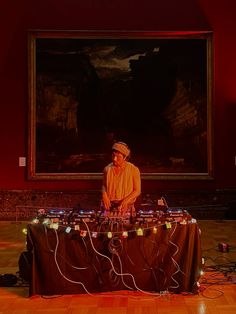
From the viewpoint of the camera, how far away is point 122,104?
8180mm

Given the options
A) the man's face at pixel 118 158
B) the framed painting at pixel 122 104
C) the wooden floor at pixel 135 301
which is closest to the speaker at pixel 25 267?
the wooden floor at pixel 135 301

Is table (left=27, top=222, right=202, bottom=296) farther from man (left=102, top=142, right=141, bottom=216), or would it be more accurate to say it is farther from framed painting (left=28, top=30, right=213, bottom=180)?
framed painting (left=28, top=30, right=213, bottom=180)

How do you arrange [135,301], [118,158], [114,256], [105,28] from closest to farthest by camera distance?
1. [135,301]
2. [114,256]
3. [118,158]
4. [105,28]

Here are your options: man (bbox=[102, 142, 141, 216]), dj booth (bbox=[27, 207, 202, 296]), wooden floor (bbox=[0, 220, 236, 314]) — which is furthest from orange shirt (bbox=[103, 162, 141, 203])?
wooden floor (bbox=[0, 220, 236, 314])

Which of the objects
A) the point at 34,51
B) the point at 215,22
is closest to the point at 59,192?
the point at 34,51

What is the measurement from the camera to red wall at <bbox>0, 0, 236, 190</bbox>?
813 centimetres

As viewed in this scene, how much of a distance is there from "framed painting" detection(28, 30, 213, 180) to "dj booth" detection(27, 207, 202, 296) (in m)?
3.94

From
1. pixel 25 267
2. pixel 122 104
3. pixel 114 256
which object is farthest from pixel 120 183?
pixel 122 104

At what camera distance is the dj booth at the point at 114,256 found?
4203 millimetres

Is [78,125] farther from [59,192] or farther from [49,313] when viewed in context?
[49,313]

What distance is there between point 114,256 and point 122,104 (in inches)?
171

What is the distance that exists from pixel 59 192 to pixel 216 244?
3.01m

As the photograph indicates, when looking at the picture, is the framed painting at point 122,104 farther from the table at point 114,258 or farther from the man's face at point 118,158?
the table at point 114,258

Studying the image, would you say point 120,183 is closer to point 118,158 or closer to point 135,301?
point 118,158
